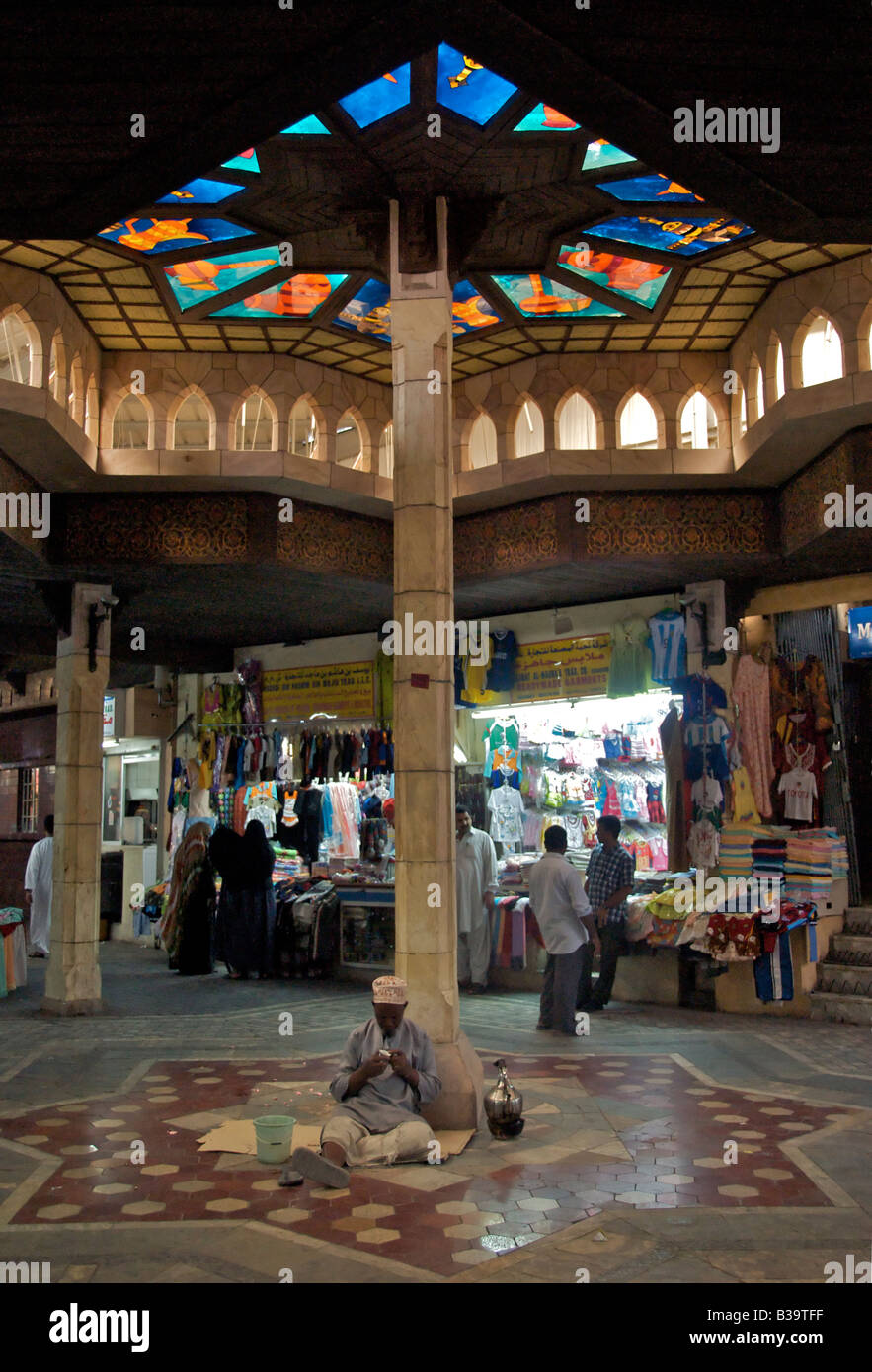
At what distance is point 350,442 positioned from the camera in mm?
12703

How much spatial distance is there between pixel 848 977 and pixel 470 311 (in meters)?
6.64

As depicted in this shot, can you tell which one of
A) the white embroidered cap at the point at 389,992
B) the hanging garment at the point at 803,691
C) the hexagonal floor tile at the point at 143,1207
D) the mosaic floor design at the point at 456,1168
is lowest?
the mosaic floor design at the point at 456,1168

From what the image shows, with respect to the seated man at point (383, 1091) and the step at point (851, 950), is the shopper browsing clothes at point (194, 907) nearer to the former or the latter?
the step at point (851, 950)

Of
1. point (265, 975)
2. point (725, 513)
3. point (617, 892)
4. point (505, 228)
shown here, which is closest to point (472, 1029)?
point (617, 892)

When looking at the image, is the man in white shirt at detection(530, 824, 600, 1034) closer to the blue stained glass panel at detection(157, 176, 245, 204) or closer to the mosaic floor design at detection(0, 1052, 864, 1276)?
the mosaic floor design at detection(0, 1052, 864, 1276)

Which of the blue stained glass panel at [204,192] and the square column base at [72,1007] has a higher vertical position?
the blue stained glass panel at [204,192]

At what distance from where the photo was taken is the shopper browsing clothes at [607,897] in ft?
34.9

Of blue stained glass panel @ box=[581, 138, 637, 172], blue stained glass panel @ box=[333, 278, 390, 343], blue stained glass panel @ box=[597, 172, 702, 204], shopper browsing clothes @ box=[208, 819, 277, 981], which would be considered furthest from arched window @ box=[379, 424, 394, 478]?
shopper browsing clothes @ box=[208, 819, 277, 981]

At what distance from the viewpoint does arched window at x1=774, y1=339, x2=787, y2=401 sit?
916 cm

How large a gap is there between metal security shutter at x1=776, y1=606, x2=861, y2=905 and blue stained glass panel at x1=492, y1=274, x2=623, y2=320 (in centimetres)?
387

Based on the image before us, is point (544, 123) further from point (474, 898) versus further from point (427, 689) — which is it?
point (474, 898)

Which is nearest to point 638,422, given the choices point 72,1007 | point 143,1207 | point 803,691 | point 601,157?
point 803,691

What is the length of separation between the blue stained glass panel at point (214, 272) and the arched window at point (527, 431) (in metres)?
3.06

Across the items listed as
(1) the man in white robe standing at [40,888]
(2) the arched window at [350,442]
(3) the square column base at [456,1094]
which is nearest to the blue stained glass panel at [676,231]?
(2) the arched window at [350,442]
